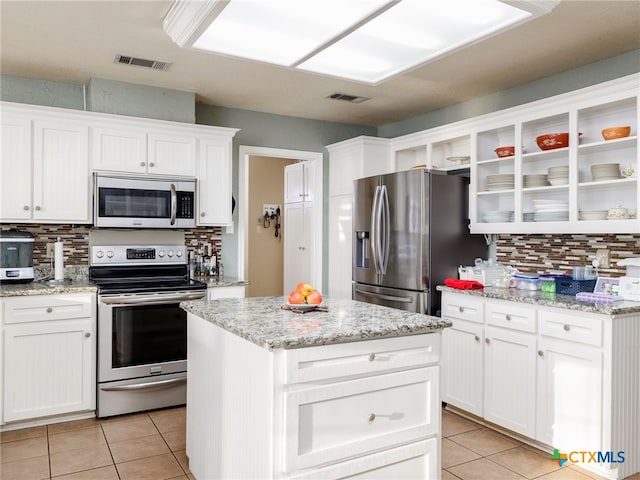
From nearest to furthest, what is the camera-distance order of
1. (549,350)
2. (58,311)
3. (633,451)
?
(633,451), (549,350), (58,311)

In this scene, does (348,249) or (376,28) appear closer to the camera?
(376,28)

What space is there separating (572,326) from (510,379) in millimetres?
578

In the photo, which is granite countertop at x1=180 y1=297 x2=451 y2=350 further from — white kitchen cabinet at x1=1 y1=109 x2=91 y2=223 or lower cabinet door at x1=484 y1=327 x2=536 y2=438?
white kitchen cabinet at x1=1 y1=109 x2=91 y2=223

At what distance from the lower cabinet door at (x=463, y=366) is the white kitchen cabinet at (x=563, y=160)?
82 cm

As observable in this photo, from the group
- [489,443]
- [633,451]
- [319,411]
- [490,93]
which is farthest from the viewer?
[490,93]

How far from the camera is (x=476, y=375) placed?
11.4 feet

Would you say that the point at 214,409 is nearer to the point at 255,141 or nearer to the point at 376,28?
the point at 376,28

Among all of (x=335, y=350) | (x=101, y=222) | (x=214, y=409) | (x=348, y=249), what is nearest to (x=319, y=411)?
(x=335, y=350)

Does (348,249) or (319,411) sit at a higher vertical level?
(348,249)

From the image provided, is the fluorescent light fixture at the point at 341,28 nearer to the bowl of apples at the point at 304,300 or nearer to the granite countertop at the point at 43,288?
the bowl of apples at the point at 304,300

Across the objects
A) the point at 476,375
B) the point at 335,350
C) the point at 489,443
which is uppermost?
the point at 335,350

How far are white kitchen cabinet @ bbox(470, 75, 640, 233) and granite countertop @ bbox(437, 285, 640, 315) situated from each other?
0.45 meters

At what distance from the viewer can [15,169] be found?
11.7 feet

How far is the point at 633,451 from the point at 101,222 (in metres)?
3.73
